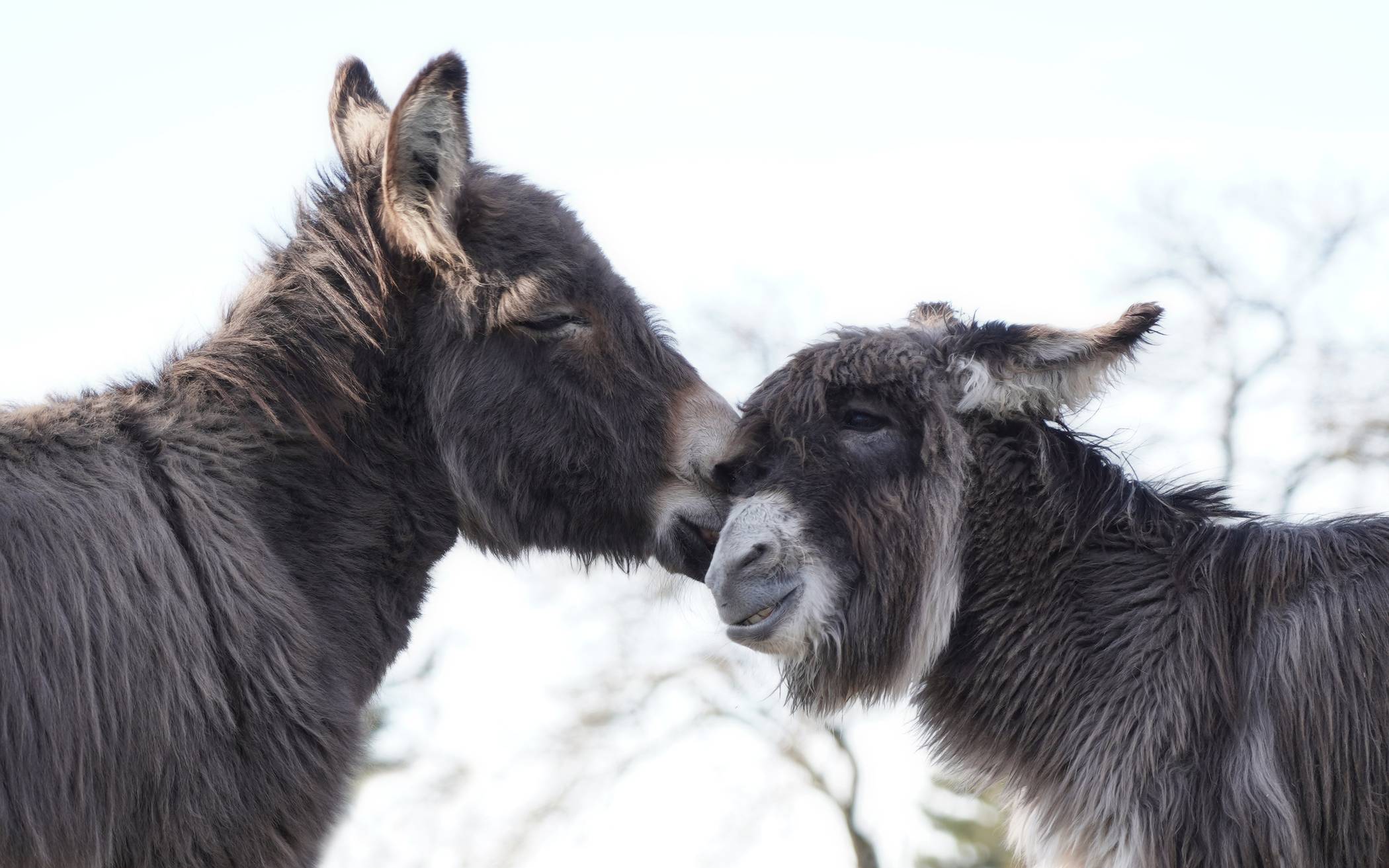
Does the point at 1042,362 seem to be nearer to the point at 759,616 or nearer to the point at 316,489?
the point at 759,616

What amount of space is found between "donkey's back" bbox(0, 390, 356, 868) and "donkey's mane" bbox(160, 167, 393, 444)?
204 millimetres

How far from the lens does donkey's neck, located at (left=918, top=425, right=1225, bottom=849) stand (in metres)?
3.62

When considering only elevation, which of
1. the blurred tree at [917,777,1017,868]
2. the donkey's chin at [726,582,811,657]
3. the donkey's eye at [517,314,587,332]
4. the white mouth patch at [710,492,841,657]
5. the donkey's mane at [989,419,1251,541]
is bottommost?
the blurred tree at [917,777,1017,868]

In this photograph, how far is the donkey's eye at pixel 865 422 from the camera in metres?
4.10

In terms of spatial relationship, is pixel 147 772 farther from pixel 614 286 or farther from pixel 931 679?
pixel 931 679

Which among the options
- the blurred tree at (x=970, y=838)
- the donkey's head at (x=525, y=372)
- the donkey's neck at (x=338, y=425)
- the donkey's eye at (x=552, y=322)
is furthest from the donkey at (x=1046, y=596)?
the blurred tree at (x=970, y=838)

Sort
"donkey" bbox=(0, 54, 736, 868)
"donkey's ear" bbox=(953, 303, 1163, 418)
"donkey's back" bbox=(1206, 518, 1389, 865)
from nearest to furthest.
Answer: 1. "donkey" bbox=(0, 54, 736, 868)
2. "donkey's back" bbox=(1206, 518, 1389, 865)
3. "donkey's ear" bbox=(953, 303, 1163, 418)

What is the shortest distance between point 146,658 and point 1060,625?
2668 mm

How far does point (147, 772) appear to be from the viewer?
296 centimetres

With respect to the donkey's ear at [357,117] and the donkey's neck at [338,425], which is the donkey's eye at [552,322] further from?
the donkey's ear at [357,117]

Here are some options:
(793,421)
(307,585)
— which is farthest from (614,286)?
(307,585)

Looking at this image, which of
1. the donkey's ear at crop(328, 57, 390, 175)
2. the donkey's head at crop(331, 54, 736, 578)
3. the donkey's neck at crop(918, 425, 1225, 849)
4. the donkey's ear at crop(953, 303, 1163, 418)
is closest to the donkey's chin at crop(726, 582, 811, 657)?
the donkey's head at crop(331, 54, 736, 578)

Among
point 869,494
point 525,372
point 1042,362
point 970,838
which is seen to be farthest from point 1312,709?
point 970,838

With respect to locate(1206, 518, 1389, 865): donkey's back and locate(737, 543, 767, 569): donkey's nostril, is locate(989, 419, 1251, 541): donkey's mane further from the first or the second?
locate(737, 543, 767, 569): donkey's nostril
